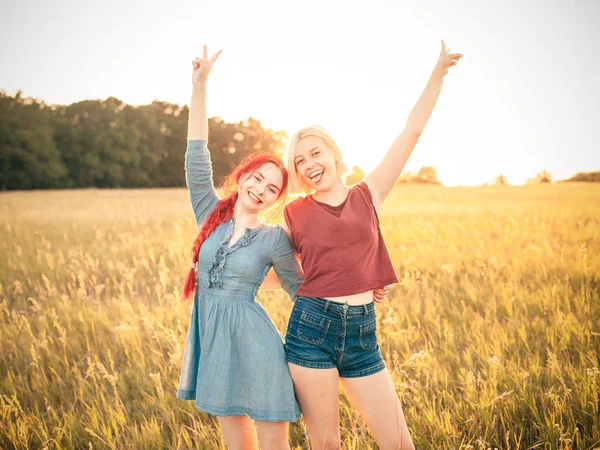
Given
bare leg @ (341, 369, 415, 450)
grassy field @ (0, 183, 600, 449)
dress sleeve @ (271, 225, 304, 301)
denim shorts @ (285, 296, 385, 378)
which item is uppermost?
dress sleeve @ (271, 225, 304, 301)

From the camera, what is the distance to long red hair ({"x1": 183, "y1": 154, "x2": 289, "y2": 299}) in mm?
2693

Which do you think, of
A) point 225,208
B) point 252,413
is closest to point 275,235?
point 225,208

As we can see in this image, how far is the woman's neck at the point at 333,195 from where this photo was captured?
2.67m

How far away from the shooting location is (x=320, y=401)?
7.73 feet

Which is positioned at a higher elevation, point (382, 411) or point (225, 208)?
point (225, 208)

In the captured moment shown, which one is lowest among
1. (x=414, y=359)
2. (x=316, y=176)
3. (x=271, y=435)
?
(x=414, y=359)

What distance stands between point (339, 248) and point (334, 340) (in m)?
0.48

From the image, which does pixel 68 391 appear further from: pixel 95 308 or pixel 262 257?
pixel 262 257

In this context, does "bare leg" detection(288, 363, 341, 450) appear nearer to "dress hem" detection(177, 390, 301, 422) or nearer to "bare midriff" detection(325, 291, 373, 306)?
"dress hem" detection(177, 390, 301, 422)

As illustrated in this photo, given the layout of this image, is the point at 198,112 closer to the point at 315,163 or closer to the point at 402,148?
the point at 315,163

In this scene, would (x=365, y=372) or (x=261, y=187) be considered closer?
(x=365, y=372)

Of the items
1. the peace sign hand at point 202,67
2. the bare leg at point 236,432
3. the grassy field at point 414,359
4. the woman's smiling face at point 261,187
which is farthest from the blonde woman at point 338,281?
the peace sign hand at point 202,67

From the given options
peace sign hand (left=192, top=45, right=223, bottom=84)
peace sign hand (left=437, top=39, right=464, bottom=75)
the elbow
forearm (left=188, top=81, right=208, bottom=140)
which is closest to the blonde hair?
the elbow

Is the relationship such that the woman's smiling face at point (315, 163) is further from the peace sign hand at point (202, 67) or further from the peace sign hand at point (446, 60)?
the peace sign hand at point (446, 60)
